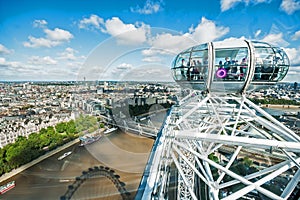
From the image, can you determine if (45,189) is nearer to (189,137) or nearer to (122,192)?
(122,192)

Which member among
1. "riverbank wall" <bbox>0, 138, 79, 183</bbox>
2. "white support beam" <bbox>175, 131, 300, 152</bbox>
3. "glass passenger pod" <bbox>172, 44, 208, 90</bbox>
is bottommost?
"riverbank wall" <bbox>0, 138, 79, 183</bbox>

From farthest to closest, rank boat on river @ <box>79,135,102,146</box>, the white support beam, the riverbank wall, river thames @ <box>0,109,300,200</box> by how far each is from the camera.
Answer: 1. boat on river @ <box>79,135,102,146</box>
2. the riverbank wall
3. river thames @ <box>0,109,300,200</box>
4. the white support beam

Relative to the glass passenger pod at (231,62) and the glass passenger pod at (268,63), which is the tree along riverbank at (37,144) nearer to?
the glass passenger pod at (231,62)

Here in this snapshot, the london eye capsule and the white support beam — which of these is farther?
the london eye capsule

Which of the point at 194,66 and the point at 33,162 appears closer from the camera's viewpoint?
the point at 194,66

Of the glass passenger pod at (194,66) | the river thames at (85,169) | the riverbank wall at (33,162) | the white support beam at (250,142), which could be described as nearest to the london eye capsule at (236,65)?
the glass passenger pod at (194,66)

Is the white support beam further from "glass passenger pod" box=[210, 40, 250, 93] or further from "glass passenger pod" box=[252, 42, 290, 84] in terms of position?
"glass passenger pod" box=[252, 42, 290, 84]

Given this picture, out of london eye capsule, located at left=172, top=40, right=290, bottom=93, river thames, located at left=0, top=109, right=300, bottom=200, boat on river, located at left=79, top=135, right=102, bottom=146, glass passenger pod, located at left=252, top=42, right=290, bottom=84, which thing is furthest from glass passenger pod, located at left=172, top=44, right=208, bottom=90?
boat on river, located at left=79, top=135, right=102, bottom=146

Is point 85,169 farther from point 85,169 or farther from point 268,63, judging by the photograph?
point 268,63

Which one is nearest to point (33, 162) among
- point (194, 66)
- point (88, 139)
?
point (88, 139)
